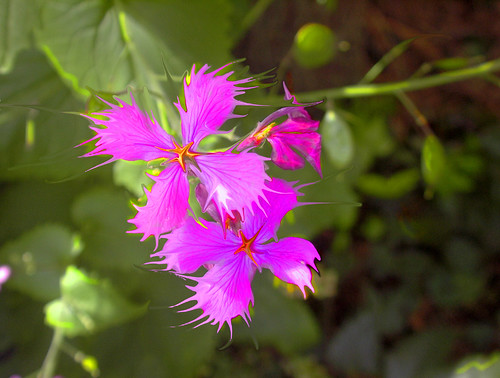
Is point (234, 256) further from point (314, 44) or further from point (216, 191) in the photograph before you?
point (314, 44)

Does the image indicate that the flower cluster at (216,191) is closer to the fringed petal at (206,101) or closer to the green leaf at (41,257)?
the fringed petal at (206,101)

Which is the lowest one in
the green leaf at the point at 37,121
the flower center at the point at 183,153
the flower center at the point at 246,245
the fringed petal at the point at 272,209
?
the green leaf at the point at 37,121

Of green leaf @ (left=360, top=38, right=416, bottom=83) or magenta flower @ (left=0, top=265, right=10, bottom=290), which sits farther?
magenta flower @ (left=0, top=265, right=10, bottom=290)

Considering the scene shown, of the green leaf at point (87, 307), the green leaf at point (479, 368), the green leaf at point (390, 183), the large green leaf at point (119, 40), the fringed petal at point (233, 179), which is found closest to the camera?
the fringed petal at point (233, 179)

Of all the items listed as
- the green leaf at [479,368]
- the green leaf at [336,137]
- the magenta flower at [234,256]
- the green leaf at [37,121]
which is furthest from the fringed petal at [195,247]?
the green leaf at [479,368]

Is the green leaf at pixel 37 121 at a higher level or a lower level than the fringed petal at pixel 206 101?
lower

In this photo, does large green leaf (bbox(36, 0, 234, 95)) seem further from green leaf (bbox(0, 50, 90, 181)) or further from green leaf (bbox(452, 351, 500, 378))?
green leaf (bbox(452, 351, 500, 378))

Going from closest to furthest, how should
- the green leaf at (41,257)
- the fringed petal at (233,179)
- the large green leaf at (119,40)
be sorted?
the fringed petal at (233,179) < the large green leaf at (119,40) < the green leaf at (41,257)

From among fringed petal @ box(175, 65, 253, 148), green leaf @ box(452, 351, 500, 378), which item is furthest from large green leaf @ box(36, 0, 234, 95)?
green leaf @ box(452, 351, 500, 378)
